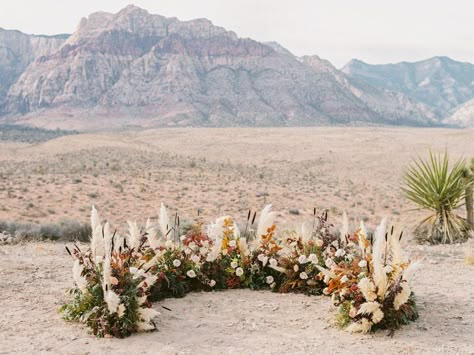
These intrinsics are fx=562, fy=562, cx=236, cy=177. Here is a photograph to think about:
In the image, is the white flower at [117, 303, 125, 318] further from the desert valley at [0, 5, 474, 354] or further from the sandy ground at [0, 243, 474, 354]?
the sandy ground at [0, 243, 474, 354]

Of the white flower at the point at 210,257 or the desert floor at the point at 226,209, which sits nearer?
the desert floor at the point at 226,209

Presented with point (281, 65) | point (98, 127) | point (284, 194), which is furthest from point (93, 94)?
point (284, 194)

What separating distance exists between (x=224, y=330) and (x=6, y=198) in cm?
1597

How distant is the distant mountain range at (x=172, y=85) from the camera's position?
10906 cm

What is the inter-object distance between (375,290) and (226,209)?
14428mm

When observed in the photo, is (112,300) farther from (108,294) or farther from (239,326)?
(239,326)

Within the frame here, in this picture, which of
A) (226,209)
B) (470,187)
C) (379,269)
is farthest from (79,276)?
(226,209)

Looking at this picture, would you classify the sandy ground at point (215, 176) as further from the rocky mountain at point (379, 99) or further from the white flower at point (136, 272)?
the rocky mountain at point (379, 99)

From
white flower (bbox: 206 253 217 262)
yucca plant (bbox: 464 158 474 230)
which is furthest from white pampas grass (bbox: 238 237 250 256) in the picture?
yucca plant (bbox: 464 158 474 230)

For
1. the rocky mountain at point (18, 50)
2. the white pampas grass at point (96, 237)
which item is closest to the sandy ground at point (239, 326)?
the white pampas grass at point (96, 237)

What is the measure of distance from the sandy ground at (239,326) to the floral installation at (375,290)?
5.1 inches

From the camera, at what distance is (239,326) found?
556 cm

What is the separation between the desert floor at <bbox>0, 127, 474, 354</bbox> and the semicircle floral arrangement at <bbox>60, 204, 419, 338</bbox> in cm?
18

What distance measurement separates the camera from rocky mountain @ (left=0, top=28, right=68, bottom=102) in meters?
141
